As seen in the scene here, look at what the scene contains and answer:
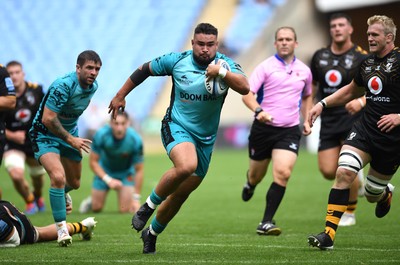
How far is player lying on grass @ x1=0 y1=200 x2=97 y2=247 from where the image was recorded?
8383mm

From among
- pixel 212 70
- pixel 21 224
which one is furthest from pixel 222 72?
pixel 21 224

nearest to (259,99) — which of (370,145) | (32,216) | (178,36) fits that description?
(370,145)

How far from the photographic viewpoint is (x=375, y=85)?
27.0ft

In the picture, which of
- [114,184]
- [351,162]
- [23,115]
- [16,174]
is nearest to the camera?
[351,162]

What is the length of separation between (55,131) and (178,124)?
1.65 metres

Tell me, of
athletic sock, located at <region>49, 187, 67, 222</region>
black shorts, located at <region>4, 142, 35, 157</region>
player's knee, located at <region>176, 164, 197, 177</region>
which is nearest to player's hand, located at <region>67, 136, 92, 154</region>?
athletic sock, located at <region>49, 187, 67, 222</region>

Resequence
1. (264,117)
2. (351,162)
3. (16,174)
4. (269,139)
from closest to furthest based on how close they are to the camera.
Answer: (351,162)
(264,117)
(269,139)
(16,174)

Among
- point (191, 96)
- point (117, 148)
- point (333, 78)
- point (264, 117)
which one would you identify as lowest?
point (117, 148)

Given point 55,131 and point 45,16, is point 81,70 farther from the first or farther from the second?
point 45,16

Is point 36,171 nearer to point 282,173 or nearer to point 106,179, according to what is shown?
point 106,179

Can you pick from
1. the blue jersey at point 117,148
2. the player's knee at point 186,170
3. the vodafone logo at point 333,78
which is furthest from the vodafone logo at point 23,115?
the player's knee at point 186,170

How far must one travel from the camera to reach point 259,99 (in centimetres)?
1083

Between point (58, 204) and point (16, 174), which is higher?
point (58, 204)

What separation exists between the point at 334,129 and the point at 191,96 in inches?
161
